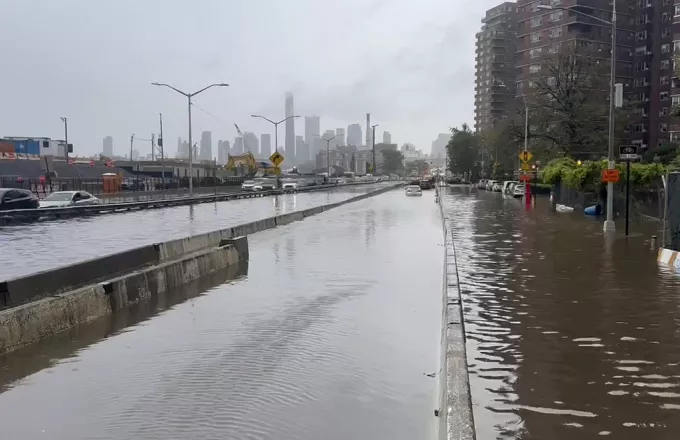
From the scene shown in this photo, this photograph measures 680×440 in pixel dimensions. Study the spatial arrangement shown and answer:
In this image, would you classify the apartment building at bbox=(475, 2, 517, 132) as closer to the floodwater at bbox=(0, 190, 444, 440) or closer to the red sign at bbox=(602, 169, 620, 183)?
the red sign at bbox=(602, 169, 620, 183)

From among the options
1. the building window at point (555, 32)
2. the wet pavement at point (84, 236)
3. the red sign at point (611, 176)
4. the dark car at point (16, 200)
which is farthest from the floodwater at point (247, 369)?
the building window at point (555, 32)

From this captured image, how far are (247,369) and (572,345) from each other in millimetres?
3979

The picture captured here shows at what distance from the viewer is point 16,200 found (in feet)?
110

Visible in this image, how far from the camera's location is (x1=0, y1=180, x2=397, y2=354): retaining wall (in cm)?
980

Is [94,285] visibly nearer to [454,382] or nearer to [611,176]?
[454,382]

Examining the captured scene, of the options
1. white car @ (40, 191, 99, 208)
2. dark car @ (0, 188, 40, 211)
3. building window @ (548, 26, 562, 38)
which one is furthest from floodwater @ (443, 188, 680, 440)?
building window @ (548, 26, 562, 38)

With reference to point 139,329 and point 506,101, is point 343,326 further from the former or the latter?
point 506,101

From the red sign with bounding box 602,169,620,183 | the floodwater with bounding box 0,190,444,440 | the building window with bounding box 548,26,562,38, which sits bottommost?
the floodwater with bounding box 0,190,444,440

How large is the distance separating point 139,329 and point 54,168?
81579 mm

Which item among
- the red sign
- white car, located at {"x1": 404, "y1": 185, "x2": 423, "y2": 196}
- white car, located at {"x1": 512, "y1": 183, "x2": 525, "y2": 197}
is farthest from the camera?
white car, located at {"x1": 404, "y1": 185, "x2": 423, "y2": 196}

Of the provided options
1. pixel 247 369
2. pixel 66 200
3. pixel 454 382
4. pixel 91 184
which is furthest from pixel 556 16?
pixel 454 382

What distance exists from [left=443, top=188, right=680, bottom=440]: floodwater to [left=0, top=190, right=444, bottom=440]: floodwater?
2.41 ft

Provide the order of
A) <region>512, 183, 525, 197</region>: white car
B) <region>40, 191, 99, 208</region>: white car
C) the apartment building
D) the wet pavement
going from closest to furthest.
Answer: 1. the wet pavement
2. <region>40, 191, 99, 208</region>: white car
3. <region>512, 183, 525, 197</region>: white car
4. the apartment building

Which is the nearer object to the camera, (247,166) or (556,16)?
(556,16)
